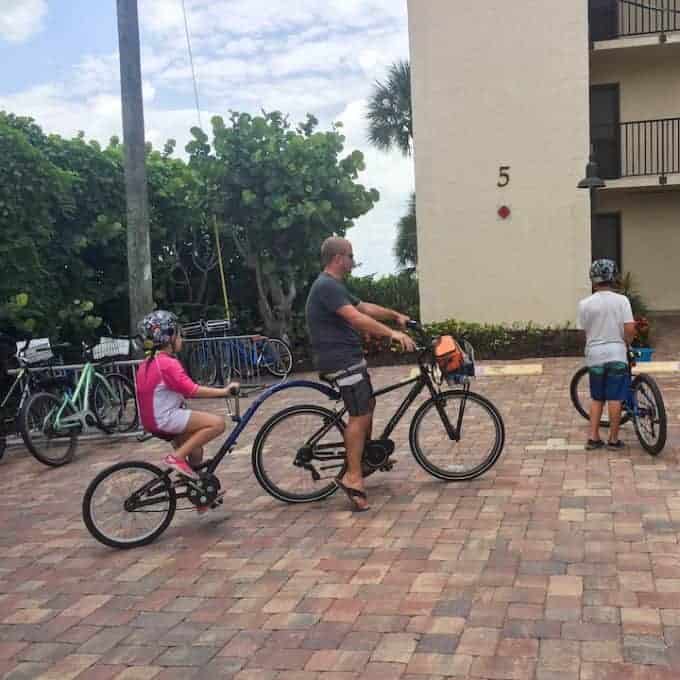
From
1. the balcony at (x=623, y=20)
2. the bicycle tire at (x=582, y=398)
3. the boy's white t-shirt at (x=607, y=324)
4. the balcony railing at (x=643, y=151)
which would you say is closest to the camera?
the boy's white t-shirt at (x=607, y=324)

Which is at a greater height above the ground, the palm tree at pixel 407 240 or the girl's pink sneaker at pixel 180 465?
the palm tree at pixel 407 240

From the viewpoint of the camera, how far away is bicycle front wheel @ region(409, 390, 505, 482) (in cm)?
568

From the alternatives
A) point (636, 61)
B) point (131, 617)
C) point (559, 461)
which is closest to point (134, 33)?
point (559, 461)

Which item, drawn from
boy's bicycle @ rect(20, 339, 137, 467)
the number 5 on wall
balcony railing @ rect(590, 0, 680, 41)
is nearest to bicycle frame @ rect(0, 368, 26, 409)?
boy's bicycle @ rect(20, 339, 137, 467)

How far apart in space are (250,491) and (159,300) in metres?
7.80

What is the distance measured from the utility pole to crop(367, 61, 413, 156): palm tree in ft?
51.3

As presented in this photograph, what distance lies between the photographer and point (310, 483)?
5637 mm

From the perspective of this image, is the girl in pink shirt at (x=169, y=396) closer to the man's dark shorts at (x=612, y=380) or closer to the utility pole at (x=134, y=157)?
the man's dark shorts at (x=612, y=380)

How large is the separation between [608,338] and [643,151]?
1124cm

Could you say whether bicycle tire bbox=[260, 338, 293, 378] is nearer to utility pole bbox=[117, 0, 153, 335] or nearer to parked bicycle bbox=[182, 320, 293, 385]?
parked bicycle bbox=[182, 320, 293, 385]

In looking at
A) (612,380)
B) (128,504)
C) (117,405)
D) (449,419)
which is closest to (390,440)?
(449,419)

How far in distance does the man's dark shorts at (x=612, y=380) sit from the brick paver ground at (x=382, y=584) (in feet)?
1.54

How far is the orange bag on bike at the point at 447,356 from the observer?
216 inches

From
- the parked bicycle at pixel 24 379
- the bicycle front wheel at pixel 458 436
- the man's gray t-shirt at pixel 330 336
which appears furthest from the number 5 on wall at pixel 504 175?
the man's gray t-shirt at pixel 330 336
